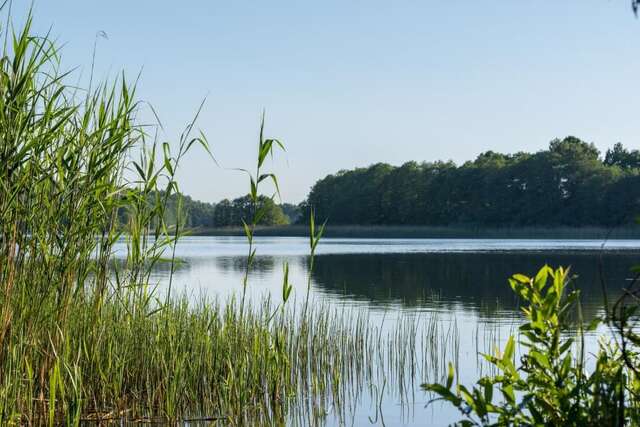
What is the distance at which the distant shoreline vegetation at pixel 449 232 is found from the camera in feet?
227

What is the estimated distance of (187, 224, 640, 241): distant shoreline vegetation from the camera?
227ft

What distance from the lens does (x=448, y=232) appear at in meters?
83.6

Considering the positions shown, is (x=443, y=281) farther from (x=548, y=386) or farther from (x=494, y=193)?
(x=494, y=193)

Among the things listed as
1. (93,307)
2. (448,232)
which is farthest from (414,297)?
(448,232)

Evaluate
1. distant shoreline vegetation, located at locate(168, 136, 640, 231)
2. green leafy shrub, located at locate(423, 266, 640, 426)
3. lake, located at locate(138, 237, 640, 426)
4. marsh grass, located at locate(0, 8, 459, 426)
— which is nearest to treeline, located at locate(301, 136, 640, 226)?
distant shoreline vegetation, located at locate(168, 136, 640, 231)

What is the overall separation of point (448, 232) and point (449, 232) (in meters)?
0.10

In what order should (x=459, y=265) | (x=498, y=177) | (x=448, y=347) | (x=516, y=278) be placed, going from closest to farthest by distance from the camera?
1. (x=516, y=278)
2. (x=448, y=347)
3. (x=459, y=265)
4. (x=498, y=177)

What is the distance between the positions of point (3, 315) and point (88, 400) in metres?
1.51

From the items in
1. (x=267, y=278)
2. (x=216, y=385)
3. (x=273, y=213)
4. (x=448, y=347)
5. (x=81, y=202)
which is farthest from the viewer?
(x=273, y=213)

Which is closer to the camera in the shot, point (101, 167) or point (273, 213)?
point (101, 167)

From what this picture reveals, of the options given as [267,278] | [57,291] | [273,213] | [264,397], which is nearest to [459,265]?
[267,278]

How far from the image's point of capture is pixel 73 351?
18.3 ft

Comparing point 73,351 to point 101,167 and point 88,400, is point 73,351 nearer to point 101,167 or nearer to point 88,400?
point 88,400

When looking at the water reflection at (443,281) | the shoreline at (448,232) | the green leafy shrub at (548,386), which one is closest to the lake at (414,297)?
the water reflection at (443,281)
